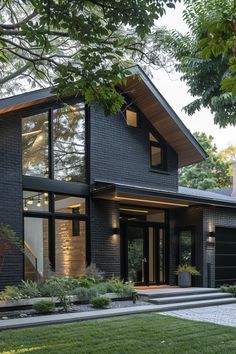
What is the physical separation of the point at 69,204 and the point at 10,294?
11.8ft

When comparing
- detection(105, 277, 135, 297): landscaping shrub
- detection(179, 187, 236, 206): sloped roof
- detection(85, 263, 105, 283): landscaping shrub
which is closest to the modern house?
detection(179, 187, 236, 206): sloped roof

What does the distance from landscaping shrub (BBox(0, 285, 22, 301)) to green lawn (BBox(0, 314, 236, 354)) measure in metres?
2.05

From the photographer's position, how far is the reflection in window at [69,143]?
1296cm

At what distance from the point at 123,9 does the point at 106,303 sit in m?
6.73

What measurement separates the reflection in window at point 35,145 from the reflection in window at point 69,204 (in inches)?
32.2

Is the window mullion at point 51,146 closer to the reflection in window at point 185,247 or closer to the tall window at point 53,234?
Result: the tall window at point 53,234

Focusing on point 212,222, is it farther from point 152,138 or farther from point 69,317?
point 69,317

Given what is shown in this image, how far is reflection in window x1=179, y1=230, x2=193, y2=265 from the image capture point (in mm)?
15815

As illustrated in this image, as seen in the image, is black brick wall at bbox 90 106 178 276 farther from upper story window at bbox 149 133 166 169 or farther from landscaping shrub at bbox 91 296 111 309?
landscaping shrub at bbox 91 296 111 309

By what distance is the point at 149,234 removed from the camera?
15773 millimetres

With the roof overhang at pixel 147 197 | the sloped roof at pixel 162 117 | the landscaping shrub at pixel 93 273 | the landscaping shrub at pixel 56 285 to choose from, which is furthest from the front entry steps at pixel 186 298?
the sloped roof at pixel 162 117

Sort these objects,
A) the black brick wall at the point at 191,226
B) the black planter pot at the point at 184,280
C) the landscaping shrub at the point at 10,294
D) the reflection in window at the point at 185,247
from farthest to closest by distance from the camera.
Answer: the reflection in window at the point at 185,247 < the black brick wall at the point at 191,226 < the black planter pot at the point at 184,280 < the landscaping shrub at the point at 10,294

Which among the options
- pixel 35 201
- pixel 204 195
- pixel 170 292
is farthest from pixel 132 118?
pixel 170 292

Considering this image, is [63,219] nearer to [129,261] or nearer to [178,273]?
[129,261]
